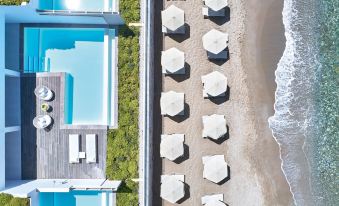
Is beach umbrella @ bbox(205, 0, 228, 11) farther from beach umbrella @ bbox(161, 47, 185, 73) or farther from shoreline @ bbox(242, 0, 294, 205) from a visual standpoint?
beach umbrella @ bbox(161, 47, 185, 73)

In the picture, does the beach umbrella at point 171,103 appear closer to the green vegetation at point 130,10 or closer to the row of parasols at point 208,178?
the row of parasols at point 208,178

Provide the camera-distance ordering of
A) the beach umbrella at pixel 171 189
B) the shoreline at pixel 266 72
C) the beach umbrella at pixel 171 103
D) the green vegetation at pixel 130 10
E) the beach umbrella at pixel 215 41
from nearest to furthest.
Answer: the green vegetation at pixel 130 10 < the beach umbrella at pixel 215 41 < the beach umbrella at pixel 171 103 < the beach umbrella at pixel 171 189 < the shoreline at pixel 266 72

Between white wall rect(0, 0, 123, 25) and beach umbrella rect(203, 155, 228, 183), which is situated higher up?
white wall rect(0, 0, 123, 25)

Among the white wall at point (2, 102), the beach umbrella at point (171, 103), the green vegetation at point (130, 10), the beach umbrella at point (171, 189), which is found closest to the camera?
the white wall at point (2, 102)

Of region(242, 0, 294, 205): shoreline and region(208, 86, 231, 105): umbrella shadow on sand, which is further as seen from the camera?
region(242, 0, 294, 205): shoreline

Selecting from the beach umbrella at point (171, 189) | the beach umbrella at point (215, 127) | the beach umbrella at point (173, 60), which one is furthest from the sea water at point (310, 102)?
the beach umbrella at point (171, 189)

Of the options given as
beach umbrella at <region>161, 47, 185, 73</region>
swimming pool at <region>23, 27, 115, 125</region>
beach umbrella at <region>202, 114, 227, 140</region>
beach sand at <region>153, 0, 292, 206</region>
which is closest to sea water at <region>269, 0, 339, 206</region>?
beach sand at <region>153, 0, 292, 206</region>

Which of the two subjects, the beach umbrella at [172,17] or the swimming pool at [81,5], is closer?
the swimming pool at [81,5]
